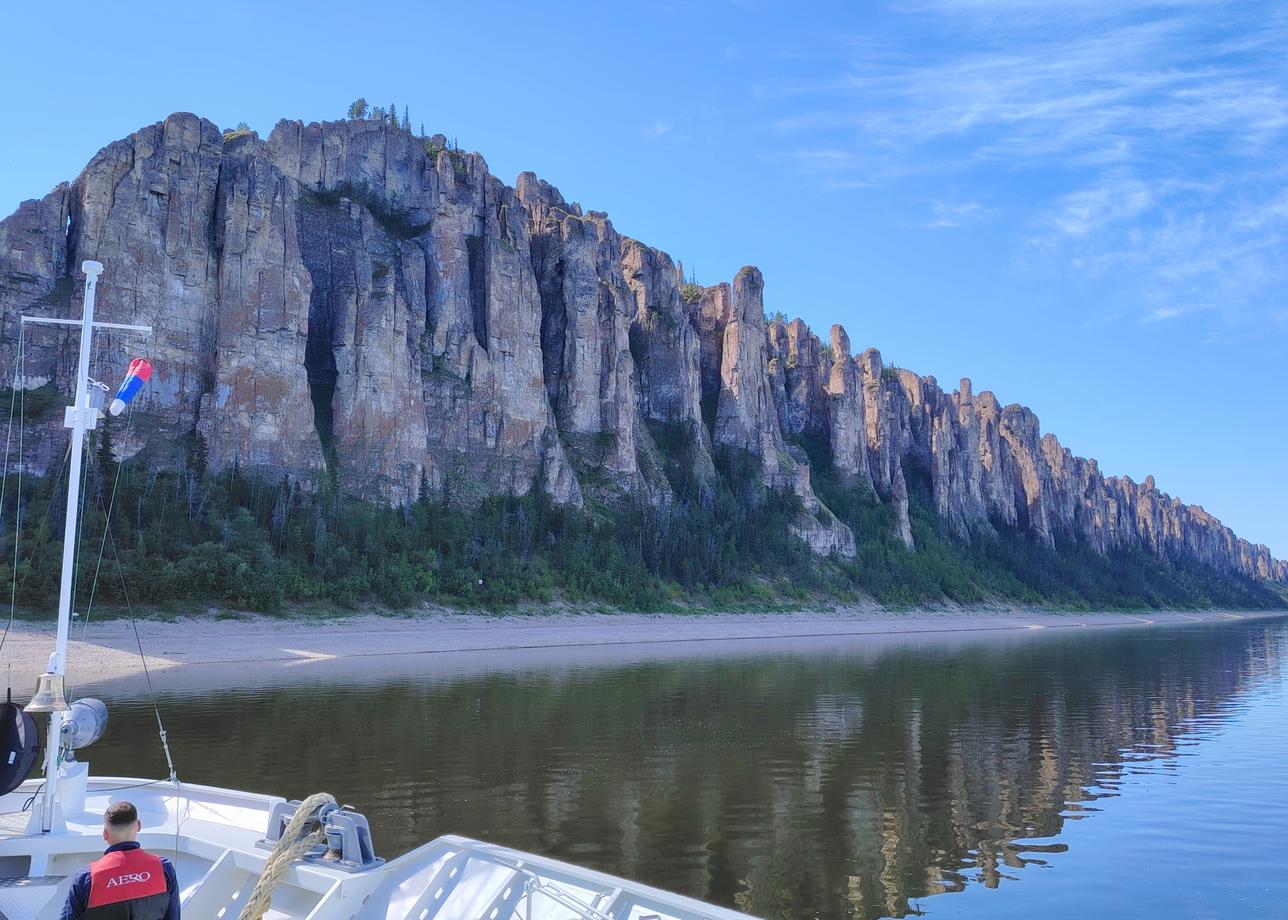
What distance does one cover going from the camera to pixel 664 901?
643 centimetres

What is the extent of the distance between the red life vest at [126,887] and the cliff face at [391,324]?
2523 inches

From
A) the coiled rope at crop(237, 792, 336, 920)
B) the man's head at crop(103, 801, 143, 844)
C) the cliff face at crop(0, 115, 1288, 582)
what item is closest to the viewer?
the man's head at crop(103, 801, 143, 844)

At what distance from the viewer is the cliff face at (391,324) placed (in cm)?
6919

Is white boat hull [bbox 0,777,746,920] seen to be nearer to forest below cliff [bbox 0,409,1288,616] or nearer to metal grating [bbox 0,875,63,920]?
metal grating [bbox 0,875,63,920]

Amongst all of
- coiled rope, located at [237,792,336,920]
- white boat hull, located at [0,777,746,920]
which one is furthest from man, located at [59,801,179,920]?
white boat hull, located at [0,777,746,920]

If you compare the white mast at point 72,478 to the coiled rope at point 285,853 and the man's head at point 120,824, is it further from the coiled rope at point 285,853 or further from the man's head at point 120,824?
the man's head at point 120,824

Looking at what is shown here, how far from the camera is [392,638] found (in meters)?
54.6

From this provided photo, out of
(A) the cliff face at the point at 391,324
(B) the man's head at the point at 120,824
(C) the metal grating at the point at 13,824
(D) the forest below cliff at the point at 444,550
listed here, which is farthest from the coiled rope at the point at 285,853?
(A) the cliff face at the point at 391,324

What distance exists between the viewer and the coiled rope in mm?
7219

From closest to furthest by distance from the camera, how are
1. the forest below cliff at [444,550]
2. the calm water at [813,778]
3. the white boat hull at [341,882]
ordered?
1. the white boat hull at [341,882]
2. the calm water at [813,778]
3. the forest below cliff at [444,550]

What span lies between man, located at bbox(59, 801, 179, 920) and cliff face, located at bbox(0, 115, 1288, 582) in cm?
6391

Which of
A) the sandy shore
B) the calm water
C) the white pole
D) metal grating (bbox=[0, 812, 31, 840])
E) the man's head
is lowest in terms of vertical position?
the sandy shore

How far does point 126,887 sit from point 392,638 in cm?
5064

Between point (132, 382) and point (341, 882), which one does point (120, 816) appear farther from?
point (132, 382)
